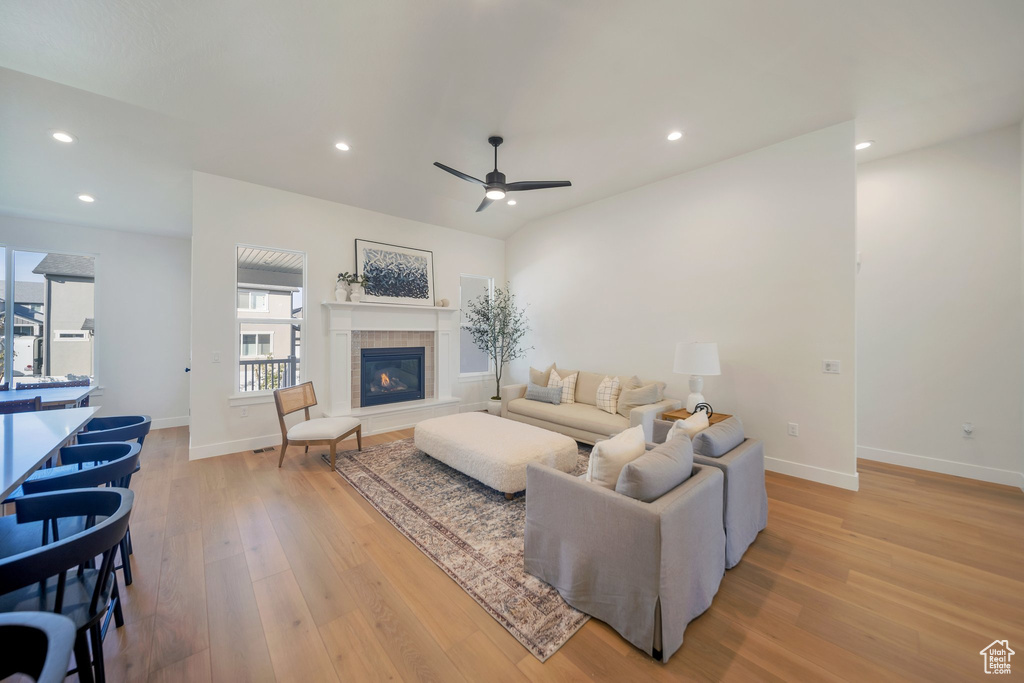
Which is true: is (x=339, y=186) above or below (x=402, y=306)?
above

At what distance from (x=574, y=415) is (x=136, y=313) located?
6.23 meters

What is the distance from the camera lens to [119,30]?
7.38ft

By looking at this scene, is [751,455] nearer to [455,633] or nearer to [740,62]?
[455,633]

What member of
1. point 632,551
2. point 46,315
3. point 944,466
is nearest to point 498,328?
point 632,551

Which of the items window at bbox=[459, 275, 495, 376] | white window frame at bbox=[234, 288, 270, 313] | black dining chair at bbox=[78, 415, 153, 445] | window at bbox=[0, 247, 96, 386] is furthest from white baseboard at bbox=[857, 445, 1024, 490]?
window at bbox=[0, 247, 96, 386]

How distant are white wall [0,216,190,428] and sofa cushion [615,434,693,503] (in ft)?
21.7

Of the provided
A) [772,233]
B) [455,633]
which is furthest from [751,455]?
[772,233]

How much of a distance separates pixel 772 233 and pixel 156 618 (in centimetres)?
530

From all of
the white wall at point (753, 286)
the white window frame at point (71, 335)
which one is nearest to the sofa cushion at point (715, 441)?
the white wall at point (753, 286)

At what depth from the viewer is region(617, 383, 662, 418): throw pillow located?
13.3ft

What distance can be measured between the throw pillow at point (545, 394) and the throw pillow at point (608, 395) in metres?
0.57

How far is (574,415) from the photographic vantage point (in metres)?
4.33

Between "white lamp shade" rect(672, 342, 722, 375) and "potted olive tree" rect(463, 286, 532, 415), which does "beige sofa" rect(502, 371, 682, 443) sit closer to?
"white lamp shade" rect(672, 342, 722, 375)

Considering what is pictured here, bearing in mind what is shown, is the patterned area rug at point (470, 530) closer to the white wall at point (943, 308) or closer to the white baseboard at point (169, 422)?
the white wall at point (943, 308)
